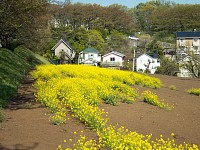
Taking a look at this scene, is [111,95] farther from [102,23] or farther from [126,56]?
[102,23]

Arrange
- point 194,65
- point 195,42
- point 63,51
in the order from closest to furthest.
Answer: point 194,65 < point 63,51 < point 195,42

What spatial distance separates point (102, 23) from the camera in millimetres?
76438

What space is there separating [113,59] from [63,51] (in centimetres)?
801

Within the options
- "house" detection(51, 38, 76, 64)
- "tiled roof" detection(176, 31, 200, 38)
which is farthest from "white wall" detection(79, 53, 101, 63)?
"tiled roof" detection(176, 31, 200, 38)

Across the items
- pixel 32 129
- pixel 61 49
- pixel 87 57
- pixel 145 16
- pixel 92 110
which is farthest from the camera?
pixel 145 16

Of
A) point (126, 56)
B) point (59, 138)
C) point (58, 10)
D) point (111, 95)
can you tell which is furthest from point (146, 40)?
point (59, 138)

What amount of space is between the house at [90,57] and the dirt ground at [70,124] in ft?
134

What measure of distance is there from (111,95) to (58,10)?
64.8 metres

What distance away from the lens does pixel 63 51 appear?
2108 inches

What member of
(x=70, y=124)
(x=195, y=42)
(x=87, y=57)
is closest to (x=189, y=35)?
(x=195, y=42)

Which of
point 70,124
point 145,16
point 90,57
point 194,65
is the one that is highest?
point 145,16

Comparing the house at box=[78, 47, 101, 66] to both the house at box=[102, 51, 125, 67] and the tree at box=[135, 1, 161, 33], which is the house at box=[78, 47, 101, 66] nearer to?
the house at box=[102, 51, 125, 67]

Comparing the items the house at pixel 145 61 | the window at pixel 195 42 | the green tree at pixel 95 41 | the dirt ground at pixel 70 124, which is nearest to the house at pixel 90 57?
the green tree at pixel 95 41

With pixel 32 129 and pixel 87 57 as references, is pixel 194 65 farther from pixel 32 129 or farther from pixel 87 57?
pixel 32 129
